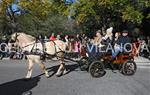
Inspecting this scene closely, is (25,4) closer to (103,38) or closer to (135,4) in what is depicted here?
(135,4)

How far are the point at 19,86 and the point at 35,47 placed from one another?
2.59 m

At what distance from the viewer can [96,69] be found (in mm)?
16641

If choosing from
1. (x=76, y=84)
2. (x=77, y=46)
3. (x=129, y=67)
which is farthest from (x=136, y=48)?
(x=76, y=84)

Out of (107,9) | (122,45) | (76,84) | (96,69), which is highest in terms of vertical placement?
(107,9)

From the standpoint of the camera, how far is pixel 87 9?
3134 cm

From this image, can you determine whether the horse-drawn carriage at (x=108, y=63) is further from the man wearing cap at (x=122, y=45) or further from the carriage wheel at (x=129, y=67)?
the man wearing cap at (x=122, y=45)

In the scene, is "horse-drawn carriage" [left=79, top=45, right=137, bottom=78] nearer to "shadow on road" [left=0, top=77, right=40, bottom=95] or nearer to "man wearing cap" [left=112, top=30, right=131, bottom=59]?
"man wearing cap" [left=112, top=30, right=131, bottom=59]

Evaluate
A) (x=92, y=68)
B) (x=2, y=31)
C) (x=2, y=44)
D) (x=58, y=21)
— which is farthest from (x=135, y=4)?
(x=2, y=31)

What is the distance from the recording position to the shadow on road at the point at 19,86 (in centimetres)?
1344

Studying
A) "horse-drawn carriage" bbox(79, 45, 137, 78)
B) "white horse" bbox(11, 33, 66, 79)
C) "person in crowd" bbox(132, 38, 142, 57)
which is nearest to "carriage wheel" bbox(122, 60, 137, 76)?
"horse-drawn carriage" bbox(79, 45, 137, 78)

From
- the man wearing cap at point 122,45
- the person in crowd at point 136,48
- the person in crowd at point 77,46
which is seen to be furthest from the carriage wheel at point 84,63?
the person in crowd at point 77,46

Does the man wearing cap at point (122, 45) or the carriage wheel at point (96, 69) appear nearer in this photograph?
the carriage wheel at point (96, 69)

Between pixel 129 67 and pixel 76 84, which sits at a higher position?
pixel 129 67

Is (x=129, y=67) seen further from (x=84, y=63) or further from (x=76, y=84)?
(x=76, y=84)
